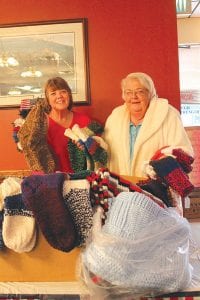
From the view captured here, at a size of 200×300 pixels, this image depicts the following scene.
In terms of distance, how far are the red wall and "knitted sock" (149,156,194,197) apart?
3.97ft

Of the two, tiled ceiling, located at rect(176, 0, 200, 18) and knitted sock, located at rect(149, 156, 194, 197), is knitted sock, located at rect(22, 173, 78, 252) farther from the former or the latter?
tiled ceiling, located at rect(176, 0, 200, 18)

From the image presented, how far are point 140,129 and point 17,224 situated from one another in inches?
41.8

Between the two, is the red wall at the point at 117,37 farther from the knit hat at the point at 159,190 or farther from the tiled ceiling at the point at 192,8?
the knit hat at the point at 159,190

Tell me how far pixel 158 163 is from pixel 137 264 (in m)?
0.46

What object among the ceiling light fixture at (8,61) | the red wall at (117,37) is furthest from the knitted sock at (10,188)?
the ceiling light fixture at (8,61)

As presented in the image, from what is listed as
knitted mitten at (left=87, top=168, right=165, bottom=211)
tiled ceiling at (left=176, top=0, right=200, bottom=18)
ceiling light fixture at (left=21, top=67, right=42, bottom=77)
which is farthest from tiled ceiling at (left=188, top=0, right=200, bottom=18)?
knitted mitten at (left=87, top=168, right=165, bottom=211)

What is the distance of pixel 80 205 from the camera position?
88 cm

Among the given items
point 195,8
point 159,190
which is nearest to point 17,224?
point 159,190

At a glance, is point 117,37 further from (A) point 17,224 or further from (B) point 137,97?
(A) point 17,224

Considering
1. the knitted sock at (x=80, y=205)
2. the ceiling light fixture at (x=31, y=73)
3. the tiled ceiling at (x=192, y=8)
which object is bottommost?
the knitted sock at (x=80, y=205)

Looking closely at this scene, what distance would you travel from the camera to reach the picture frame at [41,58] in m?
2.34

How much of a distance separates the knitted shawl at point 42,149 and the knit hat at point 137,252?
3.52 feet

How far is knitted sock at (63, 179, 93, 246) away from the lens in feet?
2.87

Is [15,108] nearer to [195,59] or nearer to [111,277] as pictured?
[111,277]
